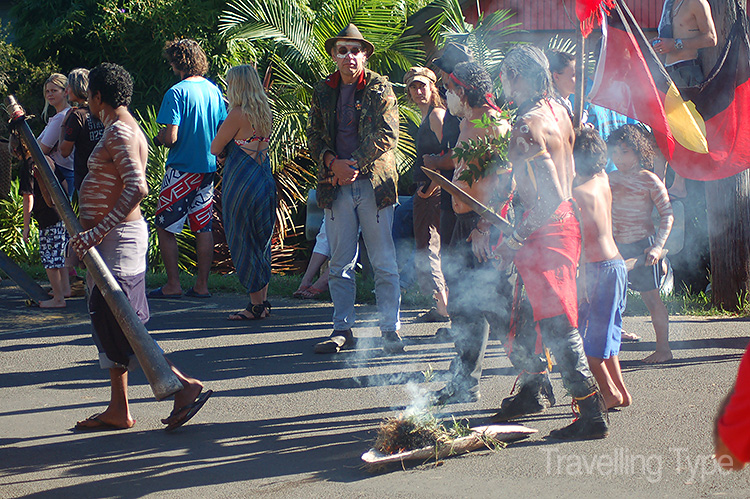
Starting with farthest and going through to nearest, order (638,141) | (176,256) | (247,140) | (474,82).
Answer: (176,256) → (247,140) → (638,141) → (474,82)

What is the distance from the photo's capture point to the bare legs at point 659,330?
552 cm

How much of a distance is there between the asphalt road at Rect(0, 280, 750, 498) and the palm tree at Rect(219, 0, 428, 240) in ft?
16.0

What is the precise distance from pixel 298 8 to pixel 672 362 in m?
8.58

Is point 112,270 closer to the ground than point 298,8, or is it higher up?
closer to the ground

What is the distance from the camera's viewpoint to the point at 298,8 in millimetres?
12156

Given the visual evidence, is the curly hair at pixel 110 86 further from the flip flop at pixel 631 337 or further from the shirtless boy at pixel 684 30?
the flip flop at pixel 631 337

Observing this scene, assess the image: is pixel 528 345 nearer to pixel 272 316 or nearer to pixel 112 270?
pixel 112 270

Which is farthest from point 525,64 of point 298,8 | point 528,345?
point 298,8

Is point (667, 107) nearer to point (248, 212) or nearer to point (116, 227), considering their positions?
point (116, 227)

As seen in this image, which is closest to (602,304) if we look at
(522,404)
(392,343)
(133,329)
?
(522,404)

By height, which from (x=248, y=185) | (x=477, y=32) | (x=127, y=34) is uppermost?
(x=127, y=34)

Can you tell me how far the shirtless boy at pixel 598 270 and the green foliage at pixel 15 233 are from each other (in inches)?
363

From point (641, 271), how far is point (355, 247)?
204 centimetres

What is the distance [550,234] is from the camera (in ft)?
13.1
